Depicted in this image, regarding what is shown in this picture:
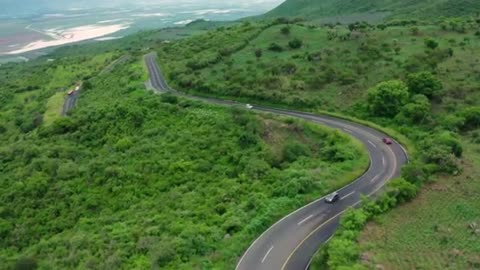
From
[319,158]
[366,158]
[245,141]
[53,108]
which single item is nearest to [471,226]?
[366,158]

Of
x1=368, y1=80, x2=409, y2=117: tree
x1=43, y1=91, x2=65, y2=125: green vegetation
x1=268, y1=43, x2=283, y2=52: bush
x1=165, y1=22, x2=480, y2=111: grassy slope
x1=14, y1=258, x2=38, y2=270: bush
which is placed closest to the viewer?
x1=14, y1=258, x2=38, y2=270: bush

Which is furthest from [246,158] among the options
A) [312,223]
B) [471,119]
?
[471,119]

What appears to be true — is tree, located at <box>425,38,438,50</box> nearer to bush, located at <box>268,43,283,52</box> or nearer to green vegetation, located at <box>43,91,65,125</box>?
bush, located at <box>268,43,283,52</box>

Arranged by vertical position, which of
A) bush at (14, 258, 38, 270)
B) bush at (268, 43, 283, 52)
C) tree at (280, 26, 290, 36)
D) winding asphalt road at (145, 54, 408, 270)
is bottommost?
bush at (14, 258, 38, 270)

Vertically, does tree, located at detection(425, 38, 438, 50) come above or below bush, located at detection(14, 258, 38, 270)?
above

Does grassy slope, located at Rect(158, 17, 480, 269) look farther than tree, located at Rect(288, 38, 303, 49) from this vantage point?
No

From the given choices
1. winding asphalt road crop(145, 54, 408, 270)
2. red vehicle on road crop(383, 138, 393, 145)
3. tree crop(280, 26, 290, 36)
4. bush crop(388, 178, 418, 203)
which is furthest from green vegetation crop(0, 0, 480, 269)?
red vehicle on road crop(383, 138, 393, 145)

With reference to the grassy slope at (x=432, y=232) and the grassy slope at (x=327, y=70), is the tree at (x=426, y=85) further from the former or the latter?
the grassy slope at (x=432, y=232)

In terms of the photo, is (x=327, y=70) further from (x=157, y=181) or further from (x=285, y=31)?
(x=157, y=181)
